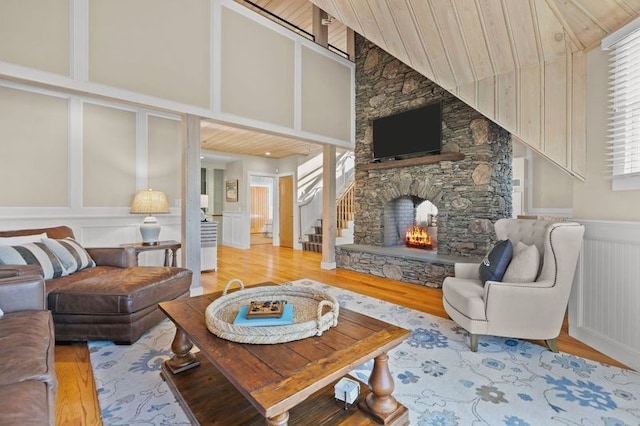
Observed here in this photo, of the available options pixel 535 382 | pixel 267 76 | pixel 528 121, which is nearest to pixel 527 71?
pixel 528 121

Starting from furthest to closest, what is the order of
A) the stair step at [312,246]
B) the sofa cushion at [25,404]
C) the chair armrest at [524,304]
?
the stair step at [312,246] → the chair armrest at [524,304] → the sofa cushion at [25,404]

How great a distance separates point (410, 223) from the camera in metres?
5.47

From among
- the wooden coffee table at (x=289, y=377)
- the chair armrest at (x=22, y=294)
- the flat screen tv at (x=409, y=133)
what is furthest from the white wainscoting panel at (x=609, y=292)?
the chair armrest at (x=22, y=294)

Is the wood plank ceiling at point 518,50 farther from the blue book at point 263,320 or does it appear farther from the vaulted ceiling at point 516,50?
the blue book at point 263,320

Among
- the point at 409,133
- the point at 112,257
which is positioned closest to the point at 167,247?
the point at 112,257

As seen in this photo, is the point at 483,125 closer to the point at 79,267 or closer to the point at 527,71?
the point at 527,71

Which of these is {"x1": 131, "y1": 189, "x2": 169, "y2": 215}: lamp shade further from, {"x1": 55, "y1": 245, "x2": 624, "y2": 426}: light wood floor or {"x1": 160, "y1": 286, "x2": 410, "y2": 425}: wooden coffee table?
{"x1": 160, "y1": 286, "x2": 410, "y2": 425}: wooden coffee table

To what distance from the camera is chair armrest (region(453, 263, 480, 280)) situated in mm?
2838

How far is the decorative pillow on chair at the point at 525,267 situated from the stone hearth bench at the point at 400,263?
4.63 ft

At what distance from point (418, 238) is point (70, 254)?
15.1 feet

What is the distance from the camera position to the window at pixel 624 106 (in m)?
2.05

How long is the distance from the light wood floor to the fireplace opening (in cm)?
102

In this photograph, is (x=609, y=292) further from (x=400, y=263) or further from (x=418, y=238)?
(x=418, y=238)

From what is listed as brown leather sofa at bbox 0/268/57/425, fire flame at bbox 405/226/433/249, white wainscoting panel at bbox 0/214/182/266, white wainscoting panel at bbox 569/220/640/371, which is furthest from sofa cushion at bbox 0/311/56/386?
fire flame at bbox 405/226/433/249
